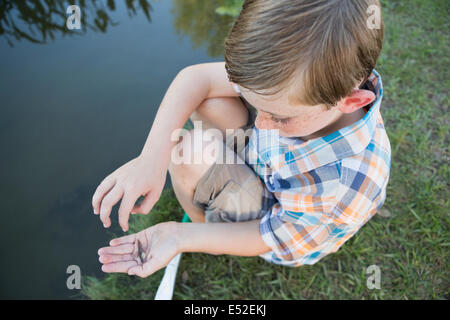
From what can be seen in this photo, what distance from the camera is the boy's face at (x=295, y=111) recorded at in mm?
893

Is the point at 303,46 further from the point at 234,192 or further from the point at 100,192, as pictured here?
the point at 100,192

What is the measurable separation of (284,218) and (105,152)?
1411 millimetres

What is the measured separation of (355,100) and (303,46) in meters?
0.28

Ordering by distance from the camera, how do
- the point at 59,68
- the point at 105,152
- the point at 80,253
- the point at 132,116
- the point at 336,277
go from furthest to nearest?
1. the point at 59,68
2. the point at 132,116
3. the point at 105,152
4. the point at 80,253
5. the point at 336,277

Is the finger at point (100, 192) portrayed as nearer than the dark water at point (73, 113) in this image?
Yes

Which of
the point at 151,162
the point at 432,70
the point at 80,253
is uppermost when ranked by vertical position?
the point at 151,162

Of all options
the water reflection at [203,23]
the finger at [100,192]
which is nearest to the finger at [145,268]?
the finger at [100,192]

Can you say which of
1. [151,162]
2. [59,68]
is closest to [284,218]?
[151,162]

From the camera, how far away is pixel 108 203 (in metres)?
1.18

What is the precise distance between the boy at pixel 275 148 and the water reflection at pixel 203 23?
1362 millimetres

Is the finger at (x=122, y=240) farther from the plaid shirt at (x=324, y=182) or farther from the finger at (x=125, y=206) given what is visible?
the plaid shirt at (x=324, y=182)

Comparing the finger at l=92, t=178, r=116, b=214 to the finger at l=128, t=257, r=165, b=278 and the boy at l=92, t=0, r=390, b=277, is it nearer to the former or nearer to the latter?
the boy at l=92, t=0, r=390, b=277

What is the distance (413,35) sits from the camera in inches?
101
